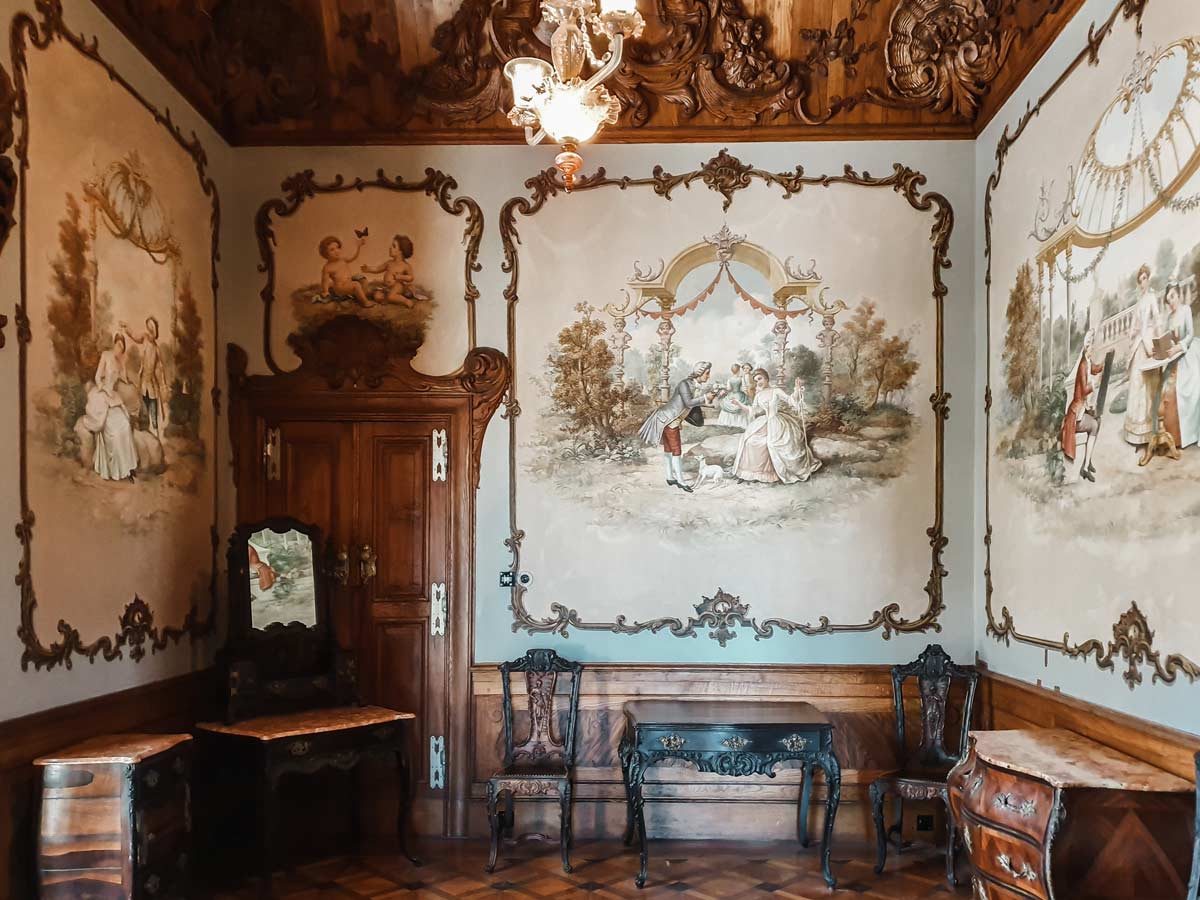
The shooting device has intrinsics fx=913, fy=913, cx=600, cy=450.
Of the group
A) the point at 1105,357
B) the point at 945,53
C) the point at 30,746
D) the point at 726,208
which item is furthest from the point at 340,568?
the point at 945,53

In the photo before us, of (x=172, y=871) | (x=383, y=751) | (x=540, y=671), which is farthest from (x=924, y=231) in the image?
(x=172, y=871)

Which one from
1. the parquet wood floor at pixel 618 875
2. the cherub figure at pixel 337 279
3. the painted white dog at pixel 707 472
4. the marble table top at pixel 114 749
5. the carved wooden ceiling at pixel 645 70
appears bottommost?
the parquet wood floor at pixel 618 875

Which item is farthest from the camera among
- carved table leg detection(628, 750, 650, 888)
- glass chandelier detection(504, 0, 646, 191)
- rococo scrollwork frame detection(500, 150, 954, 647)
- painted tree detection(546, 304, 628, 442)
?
painted tree detection(546, 304, 628, 442)

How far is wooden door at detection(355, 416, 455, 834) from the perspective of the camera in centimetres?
546

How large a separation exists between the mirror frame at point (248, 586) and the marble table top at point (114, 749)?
0.96 metres

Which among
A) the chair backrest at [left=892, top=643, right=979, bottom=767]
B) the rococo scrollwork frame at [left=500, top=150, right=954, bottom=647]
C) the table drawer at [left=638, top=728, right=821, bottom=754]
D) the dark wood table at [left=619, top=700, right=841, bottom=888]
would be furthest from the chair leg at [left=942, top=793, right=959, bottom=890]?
the rococo scrollwork frame at [left=500, top=150, right=954, bottom=647]

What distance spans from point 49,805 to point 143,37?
3.55m

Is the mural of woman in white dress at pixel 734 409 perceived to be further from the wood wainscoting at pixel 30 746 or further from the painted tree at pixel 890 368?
the wood wainscoting at pixel 30 746

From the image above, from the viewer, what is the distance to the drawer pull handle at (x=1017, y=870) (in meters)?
3.18

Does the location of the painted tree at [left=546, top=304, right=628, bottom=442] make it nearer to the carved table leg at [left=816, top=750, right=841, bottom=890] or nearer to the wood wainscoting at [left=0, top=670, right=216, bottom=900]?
the carved table leg at [left=816, top=750, right=841, bottom=890]

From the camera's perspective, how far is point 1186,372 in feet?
10.7

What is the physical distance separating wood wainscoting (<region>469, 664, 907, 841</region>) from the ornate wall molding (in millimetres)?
2485

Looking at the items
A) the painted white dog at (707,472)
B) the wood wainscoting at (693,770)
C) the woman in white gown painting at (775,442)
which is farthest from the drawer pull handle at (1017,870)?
the painted white dog at (707,472)

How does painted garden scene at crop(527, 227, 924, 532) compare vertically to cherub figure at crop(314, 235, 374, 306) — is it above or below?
below
